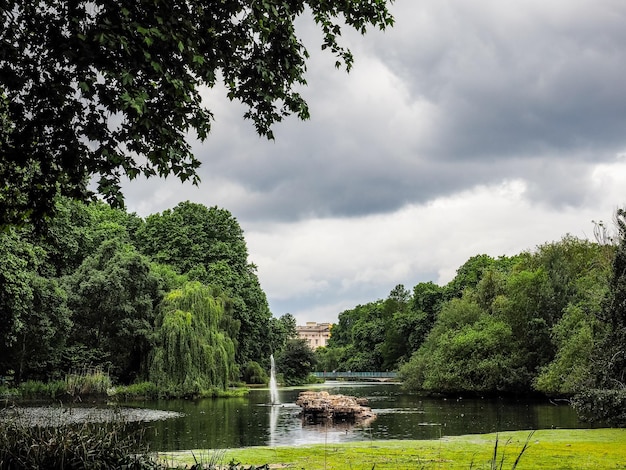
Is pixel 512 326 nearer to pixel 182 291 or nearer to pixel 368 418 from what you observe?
pixel 368 418

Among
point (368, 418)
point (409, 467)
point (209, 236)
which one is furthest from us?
point (209, 236)

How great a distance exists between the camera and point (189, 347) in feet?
128

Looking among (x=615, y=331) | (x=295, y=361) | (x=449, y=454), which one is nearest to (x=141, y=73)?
(x=449, y=454)

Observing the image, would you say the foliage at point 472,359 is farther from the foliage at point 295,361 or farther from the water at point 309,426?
the foliage at point 295,361

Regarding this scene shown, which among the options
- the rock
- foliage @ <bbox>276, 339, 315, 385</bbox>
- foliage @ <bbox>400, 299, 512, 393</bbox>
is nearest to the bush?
the rock

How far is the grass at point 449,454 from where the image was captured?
12422 mm

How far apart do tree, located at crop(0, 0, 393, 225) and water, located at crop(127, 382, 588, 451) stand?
310 inches

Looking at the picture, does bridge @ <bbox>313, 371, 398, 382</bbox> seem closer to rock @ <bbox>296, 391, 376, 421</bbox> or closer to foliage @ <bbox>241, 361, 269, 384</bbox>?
foliage @ <bbox>241, 361, 269, 384</bbox>

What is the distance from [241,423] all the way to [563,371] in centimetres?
1904

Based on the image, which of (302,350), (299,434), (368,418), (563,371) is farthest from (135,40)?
(302,350)

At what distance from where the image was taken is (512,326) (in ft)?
145

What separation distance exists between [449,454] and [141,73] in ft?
36.8

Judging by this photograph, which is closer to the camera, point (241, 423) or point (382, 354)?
point (241, 423)

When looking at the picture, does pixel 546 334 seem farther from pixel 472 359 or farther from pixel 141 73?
pixel 141 73
